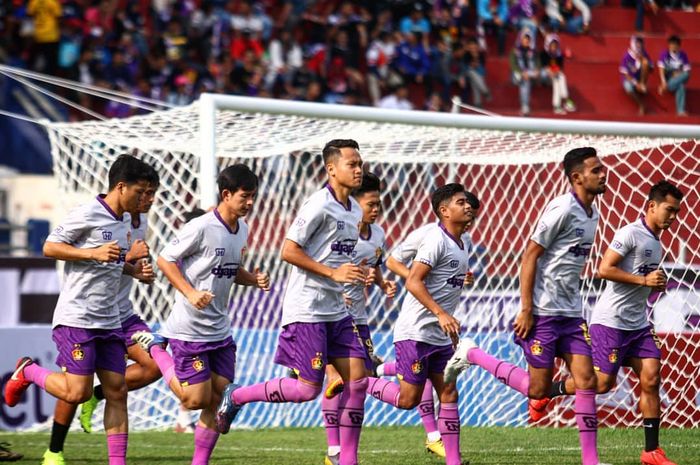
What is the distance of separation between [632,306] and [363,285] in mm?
1998

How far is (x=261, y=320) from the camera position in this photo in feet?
43.9

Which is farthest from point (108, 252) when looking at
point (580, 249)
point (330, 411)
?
point (580, 249)

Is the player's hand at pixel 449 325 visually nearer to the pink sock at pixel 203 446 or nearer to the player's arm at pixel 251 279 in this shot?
the player's arm at pixel 251 279

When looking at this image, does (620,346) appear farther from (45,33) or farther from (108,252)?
(45,33)

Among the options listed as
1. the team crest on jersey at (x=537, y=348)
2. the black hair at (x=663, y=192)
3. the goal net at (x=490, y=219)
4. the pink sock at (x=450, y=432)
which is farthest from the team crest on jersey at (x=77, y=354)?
the black hair at (x=663, y=192)

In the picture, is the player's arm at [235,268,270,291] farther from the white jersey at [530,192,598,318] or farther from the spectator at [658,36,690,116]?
the spectator at [658,36,690,116]

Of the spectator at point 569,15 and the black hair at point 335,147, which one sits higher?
the spectator at point 569,15

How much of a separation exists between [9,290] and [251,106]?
4374 mm

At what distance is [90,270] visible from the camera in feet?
25.2

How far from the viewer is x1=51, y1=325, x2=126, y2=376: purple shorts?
761 cm

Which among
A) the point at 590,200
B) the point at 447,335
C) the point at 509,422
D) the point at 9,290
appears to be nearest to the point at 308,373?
the point at 447,335

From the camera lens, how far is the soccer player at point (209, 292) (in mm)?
7645

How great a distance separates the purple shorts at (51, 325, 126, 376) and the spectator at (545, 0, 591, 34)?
57.3 ft

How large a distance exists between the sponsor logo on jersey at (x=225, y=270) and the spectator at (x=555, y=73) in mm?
14998
